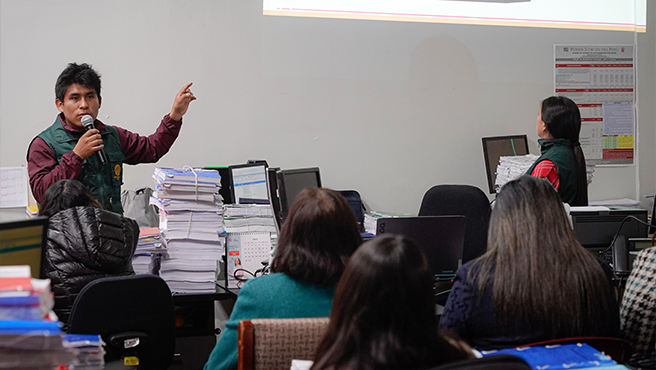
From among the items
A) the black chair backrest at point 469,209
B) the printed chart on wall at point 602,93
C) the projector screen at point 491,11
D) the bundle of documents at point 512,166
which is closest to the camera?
the black chair backrest at point 469,209

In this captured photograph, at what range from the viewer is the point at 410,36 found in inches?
177

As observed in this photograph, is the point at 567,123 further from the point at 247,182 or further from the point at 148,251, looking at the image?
the point at 148,251

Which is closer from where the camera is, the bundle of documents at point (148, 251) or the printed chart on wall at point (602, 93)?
the bundle of documents at point (148, 251)

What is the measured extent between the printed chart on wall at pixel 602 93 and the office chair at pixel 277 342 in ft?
13.4

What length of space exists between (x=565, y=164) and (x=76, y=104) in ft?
8.33

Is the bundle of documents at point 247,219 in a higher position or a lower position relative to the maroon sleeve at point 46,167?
lower

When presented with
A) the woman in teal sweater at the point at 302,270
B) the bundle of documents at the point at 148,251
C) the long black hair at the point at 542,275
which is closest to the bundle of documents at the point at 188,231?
the bundle of documents at the point at 148,251

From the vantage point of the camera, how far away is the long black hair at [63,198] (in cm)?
231

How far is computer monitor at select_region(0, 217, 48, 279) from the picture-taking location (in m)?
1.16

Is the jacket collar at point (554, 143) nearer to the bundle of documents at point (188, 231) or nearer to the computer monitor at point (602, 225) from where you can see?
the computer monitor at point (602, 225)

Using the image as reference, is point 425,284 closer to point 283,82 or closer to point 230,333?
point 230,333

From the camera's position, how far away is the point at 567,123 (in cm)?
316

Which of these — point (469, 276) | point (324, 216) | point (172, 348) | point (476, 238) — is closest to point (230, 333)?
point (324, 216)

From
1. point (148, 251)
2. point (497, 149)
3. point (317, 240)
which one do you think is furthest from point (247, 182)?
point (497, 149)
